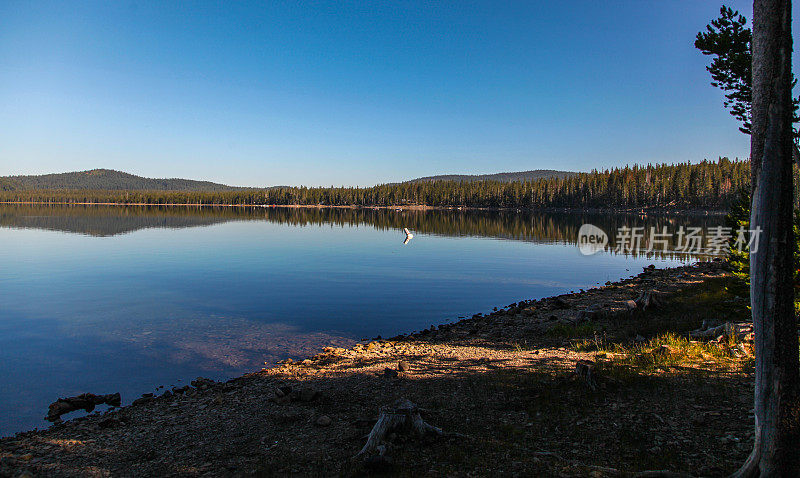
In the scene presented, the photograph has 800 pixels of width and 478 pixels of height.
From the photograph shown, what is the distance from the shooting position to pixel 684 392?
29.6ft

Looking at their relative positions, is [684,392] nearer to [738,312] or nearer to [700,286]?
[738,312]

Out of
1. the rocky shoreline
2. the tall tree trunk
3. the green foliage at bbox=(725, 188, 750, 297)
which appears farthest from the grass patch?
the tall tree trunk

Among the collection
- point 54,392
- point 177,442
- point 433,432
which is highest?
point 433,432

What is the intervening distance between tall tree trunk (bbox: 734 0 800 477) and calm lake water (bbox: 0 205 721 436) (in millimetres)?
14220

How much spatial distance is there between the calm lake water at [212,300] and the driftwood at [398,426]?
29.1 ft

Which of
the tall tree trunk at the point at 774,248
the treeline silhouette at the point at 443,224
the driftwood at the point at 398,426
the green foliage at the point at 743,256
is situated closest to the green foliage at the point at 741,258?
the green foliage at the point at 743,256

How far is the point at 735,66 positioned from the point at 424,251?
3633 cm

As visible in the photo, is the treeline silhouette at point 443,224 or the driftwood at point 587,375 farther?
the treeline silhouette at point 443,224

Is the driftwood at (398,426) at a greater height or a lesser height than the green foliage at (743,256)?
lesser

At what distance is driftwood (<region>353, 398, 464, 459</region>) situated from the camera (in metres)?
7.62

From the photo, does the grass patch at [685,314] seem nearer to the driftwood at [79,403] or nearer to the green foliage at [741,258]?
the green foliage at [741,258]

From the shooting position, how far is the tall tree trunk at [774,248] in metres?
5.04

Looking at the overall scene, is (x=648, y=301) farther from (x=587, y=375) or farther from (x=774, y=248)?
(x=774, y=248)

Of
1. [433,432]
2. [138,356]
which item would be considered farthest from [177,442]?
[138,356]
